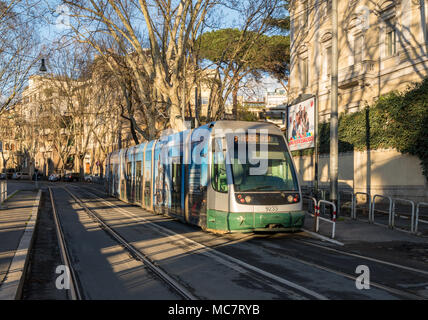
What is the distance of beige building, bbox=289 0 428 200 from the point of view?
20.0 m

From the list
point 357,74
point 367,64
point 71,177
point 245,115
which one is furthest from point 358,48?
point 71,177

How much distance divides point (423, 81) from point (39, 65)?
19.7 metres

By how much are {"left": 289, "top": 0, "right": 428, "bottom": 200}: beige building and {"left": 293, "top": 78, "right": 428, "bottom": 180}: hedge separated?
1.69 ft

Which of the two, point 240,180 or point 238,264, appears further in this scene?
point 240,180

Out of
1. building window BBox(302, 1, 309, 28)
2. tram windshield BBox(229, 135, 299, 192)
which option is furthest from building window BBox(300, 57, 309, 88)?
tram windshield BBox(229, 135, 299, 192)

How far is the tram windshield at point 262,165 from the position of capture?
10944 mm

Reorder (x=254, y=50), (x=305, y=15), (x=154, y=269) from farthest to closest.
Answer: (x=305, y=15) < (x=254, y=50) < (x=154, y=269)

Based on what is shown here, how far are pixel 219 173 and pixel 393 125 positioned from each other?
40.9 ft

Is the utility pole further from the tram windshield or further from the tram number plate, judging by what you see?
the tram number plate

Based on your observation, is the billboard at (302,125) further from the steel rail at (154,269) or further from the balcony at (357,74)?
the balcony at (357,74)

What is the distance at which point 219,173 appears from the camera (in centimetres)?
1116

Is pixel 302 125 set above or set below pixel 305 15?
below

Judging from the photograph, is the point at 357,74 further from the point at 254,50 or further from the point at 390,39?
the point at 254,50
